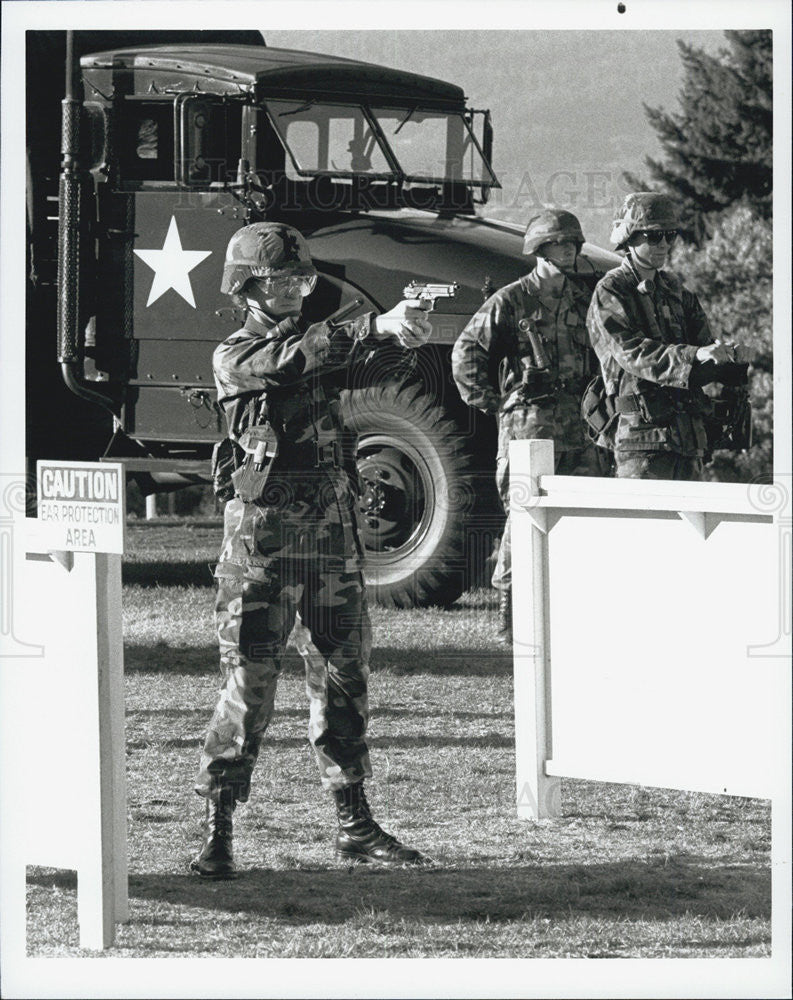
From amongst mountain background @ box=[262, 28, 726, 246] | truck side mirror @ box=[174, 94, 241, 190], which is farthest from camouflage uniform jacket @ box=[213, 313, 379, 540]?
mountain background @ box=[262, 28, 726, 246]

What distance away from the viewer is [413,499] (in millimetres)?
8531

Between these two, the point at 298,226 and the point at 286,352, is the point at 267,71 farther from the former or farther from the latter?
the point at 286,352

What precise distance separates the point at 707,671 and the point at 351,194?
16.0 feet

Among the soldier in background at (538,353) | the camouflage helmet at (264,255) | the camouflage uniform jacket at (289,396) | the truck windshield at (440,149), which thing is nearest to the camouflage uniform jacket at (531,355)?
the soldier in background at (538,353)

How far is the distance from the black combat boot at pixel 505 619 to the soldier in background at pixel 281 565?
9.94 ft

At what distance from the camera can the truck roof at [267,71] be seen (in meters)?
8.64

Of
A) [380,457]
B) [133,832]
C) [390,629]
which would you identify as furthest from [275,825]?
[380,457]

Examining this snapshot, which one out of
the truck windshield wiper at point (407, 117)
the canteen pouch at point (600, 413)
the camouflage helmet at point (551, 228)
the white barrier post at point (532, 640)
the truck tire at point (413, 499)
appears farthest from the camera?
the truck windshield wiper at point (407, 117)

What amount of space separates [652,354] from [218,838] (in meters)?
2.27

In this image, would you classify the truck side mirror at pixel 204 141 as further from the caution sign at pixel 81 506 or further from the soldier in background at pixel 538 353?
the caution sign at pixel 81 506

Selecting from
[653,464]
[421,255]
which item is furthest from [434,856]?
[421,255]

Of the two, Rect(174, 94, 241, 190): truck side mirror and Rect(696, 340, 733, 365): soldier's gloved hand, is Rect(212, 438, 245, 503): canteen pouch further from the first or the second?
Rect(174, 94, 241, 190): truck side mirror

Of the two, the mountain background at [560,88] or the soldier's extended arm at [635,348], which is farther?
the mountain background at [560,88]

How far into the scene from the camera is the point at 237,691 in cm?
450
